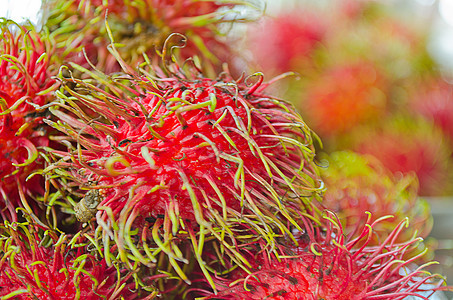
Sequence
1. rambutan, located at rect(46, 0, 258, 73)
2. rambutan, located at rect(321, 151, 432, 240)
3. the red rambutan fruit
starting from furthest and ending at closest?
rambutan, located at rect(321, 151, 432, 240) → rambutan, located at rect(46, 0, 258, 73) → the red rambutan fruit

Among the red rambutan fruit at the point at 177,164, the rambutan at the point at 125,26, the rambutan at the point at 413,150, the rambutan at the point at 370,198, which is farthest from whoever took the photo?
the rambutan at the point at 413,150

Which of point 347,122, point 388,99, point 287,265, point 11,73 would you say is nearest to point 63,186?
point 11,73

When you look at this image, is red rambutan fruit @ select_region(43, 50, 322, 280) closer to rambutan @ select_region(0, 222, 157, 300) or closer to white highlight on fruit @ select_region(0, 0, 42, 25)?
rambutan @ select_region(0, 222, 157, 300)

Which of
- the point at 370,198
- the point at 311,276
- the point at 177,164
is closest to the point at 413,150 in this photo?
the point at 370,198

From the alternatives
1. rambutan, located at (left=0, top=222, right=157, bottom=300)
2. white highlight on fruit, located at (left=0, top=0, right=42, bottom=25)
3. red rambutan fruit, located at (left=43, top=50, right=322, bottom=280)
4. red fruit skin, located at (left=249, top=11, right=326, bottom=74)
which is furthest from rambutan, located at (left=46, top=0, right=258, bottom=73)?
red fruit skin, located at (left=249, top=11, right=326, bottom=74)

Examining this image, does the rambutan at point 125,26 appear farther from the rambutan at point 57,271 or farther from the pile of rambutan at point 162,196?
the rambutan at point 57,271

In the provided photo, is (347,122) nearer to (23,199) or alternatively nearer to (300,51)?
(300,51)

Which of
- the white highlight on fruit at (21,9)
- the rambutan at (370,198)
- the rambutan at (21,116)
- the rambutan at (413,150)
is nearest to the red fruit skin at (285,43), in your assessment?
the rambutan at (413,150)

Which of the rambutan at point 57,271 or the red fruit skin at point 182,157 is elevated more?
the red fruit skin at point 182,157
